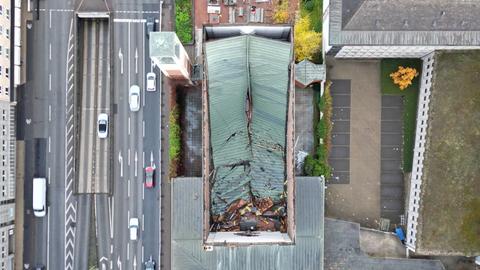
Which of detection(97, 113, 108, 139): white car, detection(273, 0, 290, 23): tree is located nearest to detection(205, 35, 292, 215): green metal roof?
detection(273, 0, 290, 23): tree

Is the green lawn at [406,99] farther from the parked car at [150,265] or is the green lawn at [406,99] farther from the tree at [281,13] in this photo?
the parked car at [150,265]

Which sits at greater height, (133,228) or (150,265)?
(133,228)

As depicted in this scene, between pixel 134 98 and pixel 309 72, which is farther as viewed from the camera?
pixel 134 98

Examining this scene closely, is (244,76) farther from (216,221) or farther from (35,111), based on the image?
(35,111)

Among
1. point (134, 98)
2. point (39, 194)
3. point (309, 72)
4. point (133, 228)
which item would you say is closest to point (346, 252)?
point (309, 72)

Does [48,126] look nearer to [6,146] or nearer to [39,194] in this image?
[6,146]

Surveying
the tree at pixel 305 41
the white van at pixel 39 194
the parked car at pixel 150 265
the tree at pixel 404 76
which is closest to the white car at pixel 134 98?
the white van at pixel 39 194
